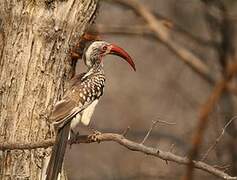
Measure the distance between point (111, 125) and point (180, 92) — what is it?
287 centimetres

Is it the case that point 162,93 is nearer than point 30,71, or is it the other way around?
point 30,71

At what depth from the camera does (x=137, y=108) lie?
38.6 feet

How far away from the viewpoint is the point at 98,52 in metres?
3.69

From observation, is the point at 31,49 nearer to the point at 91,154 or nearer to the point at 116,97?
the point at 91,154

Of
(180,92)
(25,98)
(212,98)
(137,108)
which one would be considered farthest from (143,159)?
(212,98)

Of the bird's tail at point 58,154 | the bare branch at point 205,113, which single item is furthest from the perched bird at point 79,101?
the bare branch at point 205,113

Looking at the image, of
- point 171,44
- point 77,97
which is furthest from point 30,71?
point 171,44

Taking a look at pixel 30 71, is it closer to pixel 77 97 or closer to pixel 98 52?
pixel 77 97

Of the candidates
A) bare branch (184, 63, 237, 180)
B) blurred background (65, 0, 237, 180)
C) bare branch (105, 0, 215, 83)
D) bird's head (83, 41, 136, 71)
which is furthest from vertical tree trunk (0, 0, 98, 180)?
bare branch (105, 0, 215, 83)

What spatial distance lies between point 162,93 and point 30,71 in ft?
27.6

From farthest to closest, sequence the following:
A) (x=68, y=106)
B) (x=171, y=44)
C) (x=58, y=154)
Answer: (x=171, y=44), (x=68, y=106), (x=58, y=154)

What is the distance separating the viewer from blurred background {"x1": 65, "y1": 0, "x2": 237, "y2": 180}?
6641mm

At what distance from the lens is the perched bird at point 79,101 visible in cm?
315

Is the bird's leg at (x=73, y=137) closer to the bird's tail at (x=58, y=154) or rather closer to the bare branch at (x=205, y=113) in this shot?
the bird's tail at (x=58, y=154)
